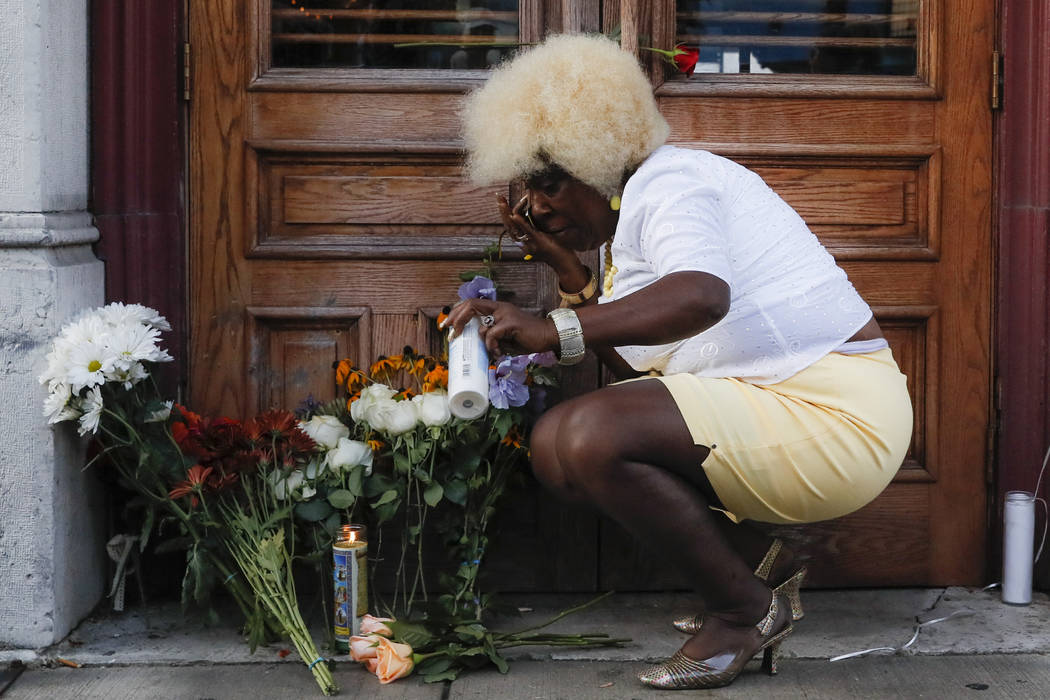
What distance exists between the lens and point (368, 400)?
2891mm

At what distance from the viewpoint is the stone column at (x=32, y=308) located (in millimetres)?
2771

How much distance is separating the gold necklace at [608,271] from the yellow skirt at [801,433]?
28cm

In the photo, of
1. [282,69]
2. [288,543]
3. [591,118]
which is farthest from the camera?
[282,69]

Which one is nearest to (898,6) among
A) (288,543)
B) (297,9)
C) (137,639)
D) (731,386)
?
(731,386)

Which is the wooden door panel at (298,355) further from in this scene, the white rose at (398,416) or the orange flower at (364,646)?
the orange flower at (364,646)

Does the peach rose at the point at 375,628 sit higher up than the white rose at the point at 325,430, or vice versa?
the white rose at the point at 325,430

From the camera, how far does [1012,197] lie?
3.22 metres

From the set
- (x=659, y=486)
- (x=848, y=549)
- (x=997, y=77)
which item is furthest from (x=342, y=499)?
(x=997, y=77)

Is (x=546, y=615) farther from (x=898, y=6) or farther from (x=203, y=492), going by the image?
(x=898, y=6)

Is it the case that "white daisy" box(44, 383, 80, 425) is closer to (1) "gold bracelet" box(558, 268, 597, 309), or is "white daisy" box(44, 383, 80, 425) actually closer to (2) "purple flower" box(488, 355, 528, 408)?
(2) "purple flower" box(488, 355, 528, 408)

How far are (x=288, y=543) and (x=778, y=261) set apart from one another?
129cm

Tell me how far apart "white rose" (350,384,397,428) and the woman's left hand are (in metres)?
0.46

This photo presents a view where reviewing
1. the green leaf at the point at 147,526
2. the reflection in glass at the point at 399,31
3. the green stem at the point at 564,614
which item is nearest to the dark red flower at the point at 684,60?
the reflection in glass at the point at 399,31

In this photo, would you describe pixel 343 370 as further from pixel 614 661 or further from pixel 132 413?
pixel 614 661
